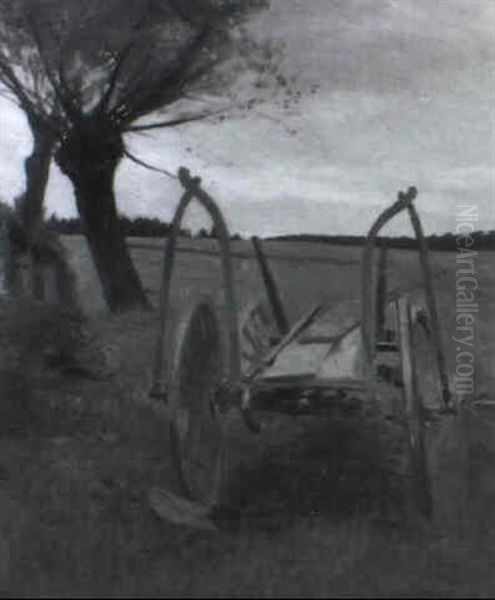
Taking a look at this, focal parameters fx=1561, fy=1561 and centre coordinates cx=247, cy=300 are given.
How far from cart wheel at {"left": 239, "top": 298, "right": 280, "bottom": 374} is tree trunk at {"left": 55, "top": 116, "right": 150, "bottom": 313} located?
6.83 feet

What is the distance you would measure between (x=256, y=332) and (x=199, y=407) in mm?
1325

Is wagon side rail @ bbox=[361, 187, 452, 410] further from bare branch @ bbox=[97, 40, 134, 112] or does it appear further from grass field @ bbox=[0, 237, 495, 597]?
bare branch @ bbox=[97, 40, 134, 112]

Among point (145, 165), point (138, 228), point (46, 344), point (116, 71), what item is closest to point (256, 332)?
point (145, 165)

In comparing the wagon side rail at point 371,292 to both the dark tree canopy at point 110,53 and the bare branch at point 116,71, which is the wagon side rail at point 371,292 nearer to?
the dark tree canopy at point 110,53

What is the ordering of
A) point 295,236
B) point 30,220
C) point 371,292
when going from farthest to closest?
point 30,220 < point 295,236 < point 371,292

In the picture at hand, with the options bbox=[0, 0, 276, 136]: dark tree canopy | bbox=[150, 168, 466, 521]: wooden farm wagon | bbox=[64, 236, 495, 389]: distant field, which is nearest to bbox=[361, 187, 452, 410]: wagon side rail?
bbox=[150, 168, 466, 521]: wooden farm wagon

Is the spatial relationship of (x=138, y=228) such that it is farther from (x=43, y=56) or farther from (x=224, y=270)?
(x=224, y=270)

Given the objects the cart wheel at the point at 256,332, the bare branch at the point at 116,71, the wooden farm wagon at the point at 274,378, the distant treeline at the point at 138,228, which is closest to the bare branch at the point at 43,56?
the bare branch at the point at 116,71

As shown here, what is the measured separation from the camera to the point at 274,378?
24.8 feet

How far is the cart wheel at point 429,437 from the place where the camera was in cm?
728

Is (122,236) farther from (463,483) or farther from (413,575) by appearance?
(413,575)

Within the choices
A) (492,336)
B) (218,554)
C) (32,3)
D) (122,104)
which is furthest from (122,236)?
(218,554)

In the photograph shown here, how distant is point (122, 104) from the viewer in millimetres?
10898

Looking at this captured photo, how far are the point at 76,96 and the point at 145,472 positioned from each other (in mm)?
3326
